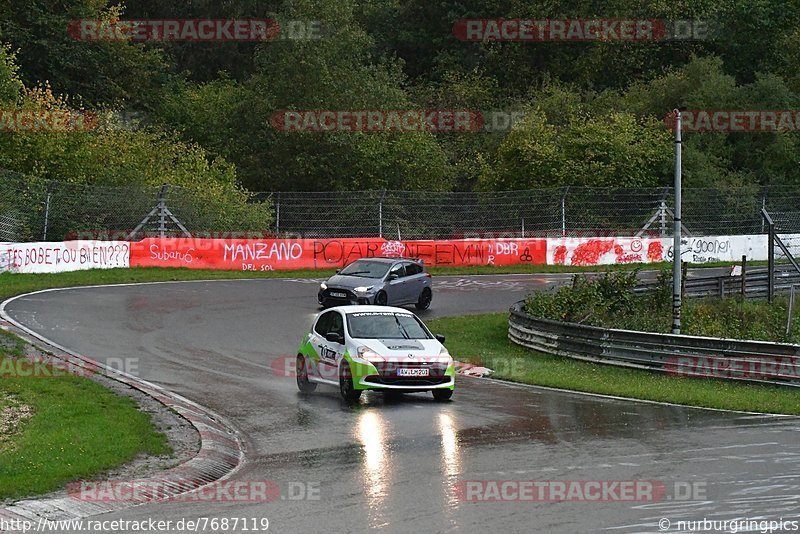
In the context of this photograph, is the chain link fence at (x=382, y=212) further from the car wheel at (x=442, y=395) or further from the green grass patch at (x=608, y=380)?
the car wheel at (x=442, y=395)

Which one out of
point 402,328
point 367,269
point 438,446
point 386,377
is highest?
point 367,269

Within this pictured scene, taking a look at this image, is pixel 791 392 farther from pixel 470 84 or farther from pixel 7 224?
pixel 470 84

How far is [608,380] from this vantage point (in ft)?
70.5

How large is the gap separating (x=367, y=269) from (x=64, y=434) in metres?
18.0

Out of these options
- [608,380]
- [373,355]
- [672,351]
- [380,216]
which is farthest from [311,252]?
[373,355]

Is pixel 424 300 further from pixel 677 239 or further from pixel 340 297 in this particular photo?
pixel 677 239

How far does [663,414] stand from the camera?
17.3 metres

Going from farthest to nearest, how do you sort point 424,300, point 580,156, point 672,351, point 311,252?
point 580,156, point 311,252, point 424,300, point 672,351

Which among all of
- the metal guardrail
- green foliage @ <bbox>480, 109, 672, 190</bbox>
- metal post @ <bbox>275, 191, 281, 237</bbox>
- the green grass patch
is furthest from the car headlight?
green foliage @ <bbox>480, 109, 672, 190</bbox>

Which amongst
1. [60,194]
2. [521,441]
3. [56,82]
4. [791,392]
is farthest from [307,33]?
[521,441]

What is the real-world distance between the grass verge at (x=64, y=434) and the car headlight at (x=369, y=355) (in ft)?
11.3

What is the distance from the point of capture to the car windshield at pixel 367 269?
31.2 meters

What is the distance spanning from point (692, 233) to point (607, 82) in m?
28.1

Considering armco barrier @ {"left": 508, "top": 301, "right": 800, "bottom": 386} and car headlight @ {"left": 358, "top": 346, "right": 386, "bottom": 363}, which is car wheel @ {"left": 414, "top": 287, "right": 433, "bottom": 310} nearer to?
armco barrier @ {"left": 508, "top": 301, "right": 800, "bottom": 386}
